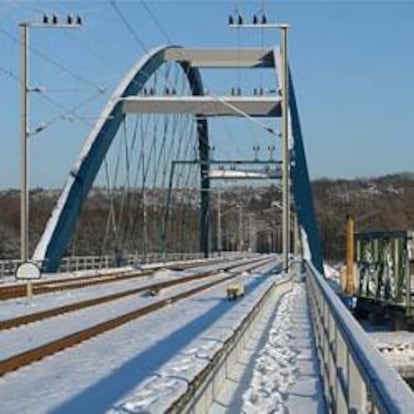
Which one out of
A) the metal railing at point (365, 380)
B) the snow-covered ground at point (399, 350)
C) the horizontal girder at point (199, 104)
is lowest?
the snow-covered ground at point (399, 350)

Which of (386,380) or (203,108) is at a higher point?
(203,108)

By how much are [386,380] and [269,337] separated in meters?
15.9

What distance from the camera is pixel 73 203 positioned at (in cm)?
5656

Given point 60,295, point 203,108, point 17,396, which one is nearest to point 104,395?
point 17,396

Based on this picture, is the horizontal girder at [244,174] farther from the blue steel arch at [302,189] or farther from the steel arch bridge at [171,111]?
the blue steel arch at [302,189]

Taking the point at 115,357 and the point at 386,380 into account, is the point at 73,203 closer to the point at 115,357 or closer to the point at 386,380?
the point at 115,357

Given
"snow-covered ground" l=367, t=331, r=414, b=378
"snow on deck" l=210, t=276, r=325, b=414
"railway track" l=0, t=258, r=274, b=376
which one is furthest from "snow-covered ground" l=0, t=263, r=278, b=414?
"snow-covered ground" l=367, t=331, r=414, b=378

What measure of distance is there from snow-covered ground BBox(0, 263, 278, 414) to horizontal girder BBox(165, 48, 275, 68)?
59.7 meters

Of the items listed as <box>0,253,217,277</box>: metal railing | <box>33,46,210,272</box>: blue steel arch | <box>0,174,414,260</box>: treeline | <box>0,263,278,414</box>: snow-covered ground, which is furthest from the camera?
<box>0,174,414,260</box>: treeline

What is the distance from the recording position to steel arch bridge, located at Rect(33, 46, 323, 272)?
55594 mm

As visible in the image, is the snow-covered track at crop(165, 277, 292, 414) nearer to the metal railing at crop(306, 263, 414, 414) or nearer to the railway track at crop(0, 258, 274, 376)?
the metal railing at crop(306, 263, 414, 414)

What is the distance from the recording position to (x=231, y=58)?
8131 cm

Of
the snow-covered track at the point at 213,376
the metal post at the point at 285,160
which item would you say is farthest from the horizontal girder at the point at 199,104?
the snow-covered track at the point at 213,376

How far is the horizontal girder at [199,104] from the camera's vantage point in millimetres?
62938
